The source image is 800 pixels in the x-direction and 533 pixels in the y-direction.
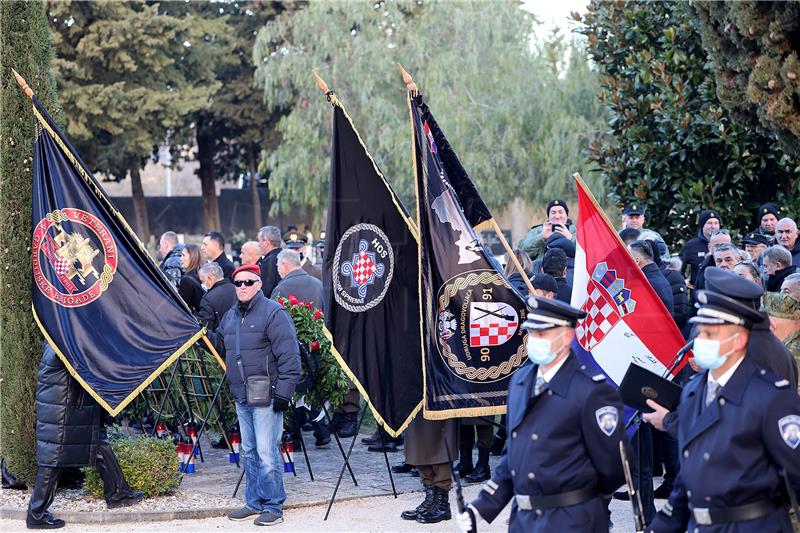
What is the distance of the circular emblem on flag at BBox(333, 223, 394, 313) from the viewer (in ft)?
31.2

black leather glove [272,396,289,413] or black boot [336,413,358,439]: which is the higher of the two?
black leather glove [272,396,289,413]

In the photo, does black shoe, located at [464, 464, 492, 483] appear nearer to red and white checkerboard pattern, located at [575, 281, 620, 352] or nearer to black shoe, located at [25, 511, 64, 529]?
red and white checkerboard pattern, located at [575, 281, 620, 352]

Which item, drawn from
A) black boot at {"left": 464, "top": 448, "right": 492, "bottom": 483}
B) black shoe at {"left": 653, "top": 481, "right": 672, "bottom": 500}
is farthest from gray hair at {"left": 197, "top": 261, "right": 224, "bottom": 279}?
black shoe at {"left": 653, "top": 481, "right": 672, "bottom": 500}

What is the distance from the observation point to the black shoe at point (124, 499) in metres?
9.62

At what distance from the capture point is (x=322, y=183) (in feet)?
121

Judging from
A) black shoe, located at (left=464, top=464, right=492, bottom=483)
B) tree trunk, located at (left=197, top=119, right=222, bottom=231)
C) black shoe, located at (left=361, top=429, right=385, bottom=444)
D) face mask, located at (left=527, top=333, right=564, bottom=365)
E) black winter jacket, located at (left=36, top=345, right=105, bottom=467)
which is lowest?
black shoe, located at (left=361, top=429, right=385, bottom=444)

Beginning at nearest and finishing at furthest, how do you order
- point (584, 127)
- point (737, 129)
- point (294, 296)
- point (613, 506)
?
point (613, 506) → point (294, 296) → point (737, 129) → point (584, 127)

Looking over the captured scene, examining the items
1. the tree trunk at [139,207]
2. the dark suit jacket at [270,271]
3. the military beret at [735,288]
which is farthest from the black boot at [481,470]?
the tree trunk at [139,207]

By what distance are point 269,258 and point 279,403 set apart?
4836 mm

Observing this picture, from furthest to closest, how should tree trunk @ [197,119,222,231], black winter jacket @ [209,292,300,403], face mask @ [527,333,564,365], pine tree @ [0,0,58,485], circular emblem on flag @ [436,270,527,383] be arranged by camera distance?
tree trunk @ [197,119,222,231]
pine tree @ [0,0,58,485]
black winter jacket @ [209,292,300,403]
circular emblem on flag @ [436,270,527,383]
face mask @ [527,333,564,365]

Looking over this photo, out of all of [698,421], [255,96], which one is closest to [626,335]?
[698,421]

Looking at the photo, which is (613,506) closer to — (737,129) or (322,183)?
(737,129)

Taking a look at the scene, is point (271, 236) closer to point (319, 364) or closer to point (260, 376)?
point (319, 364)

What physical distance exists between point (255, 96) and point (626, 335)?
33408mm
